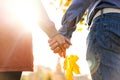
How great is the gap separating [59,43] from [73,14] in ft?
1.16

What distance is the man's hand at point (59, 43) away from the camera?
11.2 feet

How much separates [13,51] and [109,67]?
78 centimetres

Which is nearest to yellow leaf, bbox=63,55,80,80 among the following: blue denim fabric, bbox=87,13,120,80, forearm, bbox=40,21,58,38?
forearm, bbox=40,21,58,38

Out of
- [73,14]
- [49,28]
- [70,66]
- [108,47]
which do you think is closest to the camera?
[108,47]

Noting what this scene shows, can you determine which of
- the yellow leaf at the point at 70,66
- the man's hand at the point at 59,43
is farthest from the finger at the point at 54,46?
the yellow leaf at the point at 70,66

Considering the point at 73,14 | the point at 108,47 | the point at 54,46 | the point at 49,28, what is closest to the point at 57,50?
the point at 54,46

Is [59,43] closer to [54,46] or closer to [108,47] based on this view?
[54,46]

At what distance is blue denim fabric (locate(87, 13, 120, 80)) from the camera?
2.86 metres

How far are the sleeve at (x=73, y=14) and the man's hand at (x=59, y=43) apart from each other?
4.8 inches

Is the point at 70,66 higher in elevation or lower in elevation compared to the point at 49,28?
lower

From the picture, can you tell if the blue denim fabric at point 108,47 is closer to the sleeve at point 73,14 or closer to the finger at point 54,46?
the sleeve at point 73,14

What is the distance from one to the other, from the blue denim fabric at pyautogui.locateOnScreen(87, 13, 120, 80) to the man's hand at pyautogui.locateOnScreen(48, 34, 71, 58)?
1.78 feet

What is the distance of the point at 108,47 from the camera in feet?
9.39

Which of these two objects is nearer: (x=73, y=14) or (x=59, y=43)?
(x=73, y=14)
